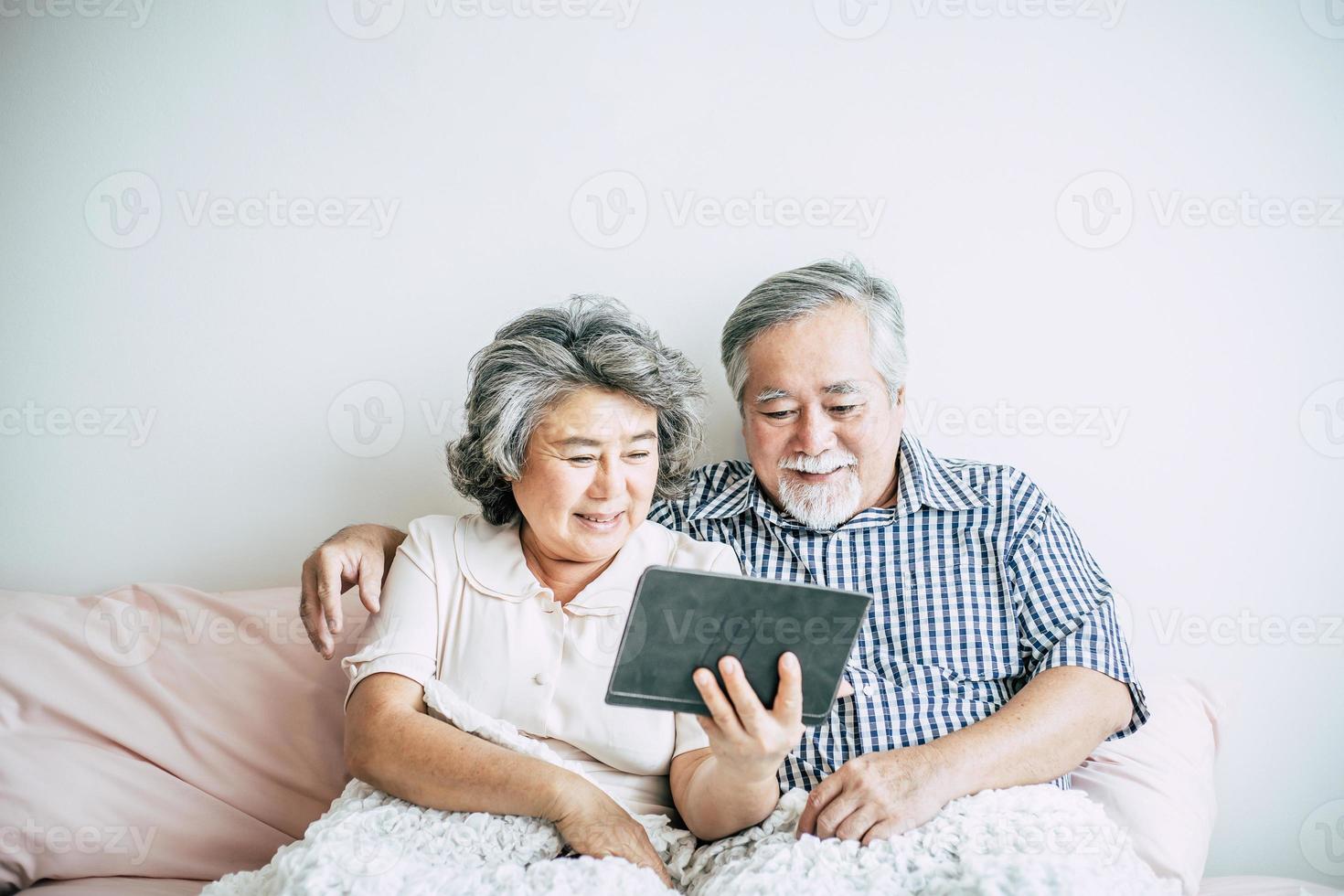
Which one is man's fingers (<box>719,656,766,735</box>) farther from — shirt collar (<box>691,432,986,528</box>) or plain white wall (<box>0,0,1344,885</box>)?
plain white wall (<box>0,0,1344,885</box>)

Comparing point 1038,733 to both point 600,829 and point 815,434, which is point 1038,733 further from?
point 600,829

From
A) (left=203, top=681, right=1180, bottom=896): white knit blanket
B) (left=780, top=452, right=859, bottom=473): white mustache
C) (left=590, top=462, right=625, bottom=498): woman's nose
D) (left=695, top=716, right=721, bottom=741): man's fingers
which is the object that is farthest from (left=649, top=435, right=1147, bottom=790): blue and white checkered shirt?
(left=695, top=716, right=721, bottom=741): man's fingers

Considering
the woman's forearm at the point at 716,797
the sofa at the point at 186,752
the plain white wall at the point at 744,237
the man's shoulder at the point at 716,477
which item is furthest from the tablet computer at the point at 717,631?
the plain white wall at the point at 744,237

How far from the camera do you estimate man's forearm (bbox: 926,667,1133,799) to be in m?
1.54

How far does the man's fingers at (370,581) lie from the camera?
5.31 feet

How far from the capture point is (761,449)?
188cm

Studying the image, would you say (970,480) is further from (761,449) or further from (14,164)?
(14,164)

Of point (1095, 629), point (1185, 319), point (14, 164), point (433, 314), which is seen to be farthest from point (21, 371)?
point (1185, 319)

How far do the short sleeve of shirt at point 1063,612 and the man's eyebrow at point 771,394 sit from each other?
553 millimetres

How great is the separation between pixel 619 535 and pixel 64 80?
1759mm

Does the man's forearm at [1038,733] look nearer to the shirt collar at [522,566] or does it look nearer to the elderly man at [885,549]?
the elderly man at [885,549]

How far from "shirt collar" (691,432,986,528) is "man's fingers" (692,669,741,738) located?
0.64 m

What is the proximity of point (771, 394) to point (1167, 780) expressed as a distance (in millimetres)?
1080

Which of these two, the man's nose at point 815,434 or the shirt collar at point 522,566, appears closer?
the shirt collar at point 522,566
